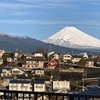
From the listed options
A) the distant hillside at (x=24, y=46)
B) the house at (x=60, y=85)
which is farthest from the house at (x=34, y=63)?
the distant hillside at (x=24, y=46)

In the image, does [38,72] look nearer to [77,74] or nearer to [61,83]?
[77,74]

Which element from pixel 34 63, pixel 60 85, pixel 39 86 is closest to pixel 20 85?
pixel 39 86

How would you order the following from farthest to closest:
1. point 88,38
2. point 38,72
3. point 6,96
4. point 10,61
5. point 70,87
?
1. point 88,38
2. point 10,61
3. point 38,72
4. point 70,87
5. point 6,96

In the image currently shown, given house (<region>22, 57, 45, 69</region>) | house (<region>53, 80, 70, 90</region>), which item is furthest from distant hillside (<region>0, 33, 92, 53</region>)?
house (<region>53, 80, 70, 90</region>)

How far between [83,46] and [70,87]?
443 feet

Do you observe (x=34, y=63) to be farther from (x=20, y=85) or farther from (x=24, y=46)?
(x=24, y=46)

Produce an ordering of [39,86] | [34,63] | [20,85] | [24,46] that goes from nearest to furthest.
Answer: [20,85], [39,86], [34,63], [24,46]

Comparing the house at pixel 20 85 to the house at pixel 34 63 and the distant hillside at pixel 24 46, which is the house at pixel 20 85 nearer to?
the house at pixel 34 63

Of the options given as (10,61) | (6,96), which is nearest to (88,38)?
(10,61)

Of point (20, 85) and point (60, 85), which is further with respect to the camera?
point (60, 85)

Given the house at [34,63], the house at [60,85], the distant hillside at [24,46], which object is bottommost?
the house at [60,85]

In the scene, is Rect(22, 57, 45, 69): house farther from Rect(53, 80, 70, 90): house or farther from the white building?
the white building

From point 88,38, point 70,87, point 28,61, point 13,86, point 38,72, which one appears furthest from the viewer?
point 88,38

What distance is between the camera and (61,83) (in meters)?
22.9
